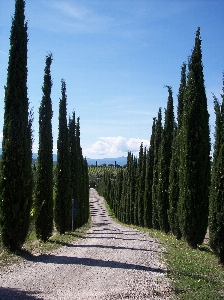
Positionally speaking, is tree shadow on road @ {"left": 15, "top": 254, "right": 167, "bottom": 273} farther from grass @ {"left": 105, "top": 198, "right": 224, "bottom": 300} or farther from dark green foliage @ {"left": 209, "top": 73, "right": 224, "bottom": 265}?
dark green foliage @ {"left": 209, "top": 73, "right": 224, "bottom": 265}

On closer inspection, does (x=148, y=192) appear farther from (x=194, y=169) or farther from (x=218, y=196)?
(x=218, y=196)

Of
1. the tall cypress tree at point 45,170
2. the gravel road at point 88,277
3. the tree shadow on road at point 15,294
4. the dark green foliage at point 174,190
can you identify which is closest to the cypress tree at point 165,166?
the dark green foliage at point 174,190

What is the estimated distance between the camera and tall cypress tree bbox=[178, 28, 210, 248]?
15.4 meters

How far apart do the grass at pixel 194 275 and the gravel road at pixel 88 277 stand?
0.30 metres

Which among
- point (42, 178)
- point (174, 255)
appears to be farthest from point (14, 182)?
point (174, 255)

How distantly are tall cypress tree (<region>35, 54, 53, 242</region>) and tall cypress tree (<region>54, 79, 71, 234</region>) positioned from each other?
391 centimetres

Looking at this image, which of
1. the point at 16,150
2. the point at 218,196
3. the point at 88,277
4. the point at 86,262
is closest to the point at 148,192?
the point at 16,150

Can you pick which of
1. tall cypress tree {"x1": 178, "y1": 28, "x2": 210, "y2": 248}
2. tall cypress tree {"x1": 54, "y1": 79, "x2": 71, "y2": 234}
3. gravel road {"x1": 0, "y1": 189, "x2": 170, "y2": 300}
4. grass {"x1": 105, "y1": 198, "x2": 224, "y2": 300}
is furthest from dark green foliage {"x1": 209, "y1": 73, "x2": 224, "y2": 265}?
tall cypress tree {"x1": 54, "y1": 79, "x2": 71, "y2": 234}

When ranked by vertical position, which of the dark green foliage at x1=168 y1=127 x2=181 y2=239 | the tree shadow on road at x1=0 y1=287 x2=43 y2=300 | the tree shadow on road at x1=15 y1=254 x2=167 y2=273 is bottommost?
the tree shadow on road at x1=15 y1=254 x2=167 y2=273

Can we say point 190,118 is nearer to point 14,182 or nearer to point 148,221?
point 14,182

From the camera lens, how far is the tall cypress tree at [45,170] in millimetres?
17656

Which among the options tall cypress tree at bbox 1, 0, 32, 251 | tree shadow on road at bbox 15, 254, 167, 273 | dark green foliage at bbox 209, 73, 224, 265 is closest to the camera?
tree shadow on road at bbox 15, 254, 167, 273

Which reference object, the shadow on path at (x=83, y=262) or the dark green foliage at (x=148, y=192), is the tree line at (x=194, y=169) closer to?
the shadow on path at (x=83, y=262)

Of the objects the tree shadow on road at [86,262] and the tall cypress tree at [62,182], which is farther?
the tall cypress tree at [62,182]
